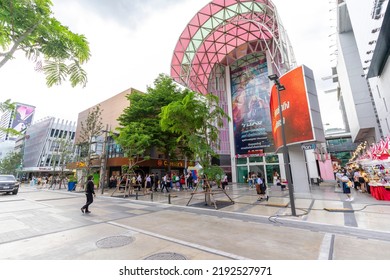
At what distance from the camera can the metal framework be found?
26.3 m

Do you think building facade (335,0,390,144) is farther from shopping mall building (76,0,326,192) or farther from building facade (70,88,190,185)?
building facade (70,88,190,185)

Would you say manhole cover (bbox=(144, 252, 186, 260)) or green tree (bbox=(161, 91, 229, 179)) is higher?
green tree (bbox=(161, 91, 229, 179))

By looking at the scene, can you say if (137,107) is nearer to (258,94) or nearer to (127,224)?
(127,224)

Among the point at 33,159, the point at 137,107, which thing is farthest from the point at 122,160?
the point at 33,159

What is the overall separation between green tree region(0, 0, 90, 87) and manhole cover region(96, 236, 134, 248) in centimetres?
425

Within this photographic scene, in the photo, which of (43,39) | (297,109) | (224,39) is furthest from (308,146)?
(224,39)

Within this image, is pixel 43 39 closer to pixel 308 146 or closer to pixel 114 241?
pixel 114 241

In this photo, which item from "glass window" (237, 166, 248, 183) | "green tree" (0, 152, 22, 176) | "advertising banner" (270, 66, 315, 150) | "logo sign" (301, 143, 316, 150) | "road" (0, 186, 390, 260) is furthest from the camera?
"green tree" (0, 152, 22, 176)

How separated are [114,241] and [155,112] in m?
18.9

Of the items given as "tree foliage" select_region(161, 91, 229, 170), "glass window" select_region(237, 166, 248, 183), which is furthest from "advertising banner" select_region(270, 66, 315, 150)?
"glass window" select_region(237, 166, 248, 183)

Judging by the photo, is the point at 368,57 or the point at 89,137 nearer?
the point at 368,57

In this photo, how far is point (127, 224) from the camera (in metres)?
7.16

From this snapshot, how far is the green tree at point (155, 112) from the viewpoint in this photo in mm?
20780

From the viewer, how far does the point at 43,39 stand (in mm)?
3287
